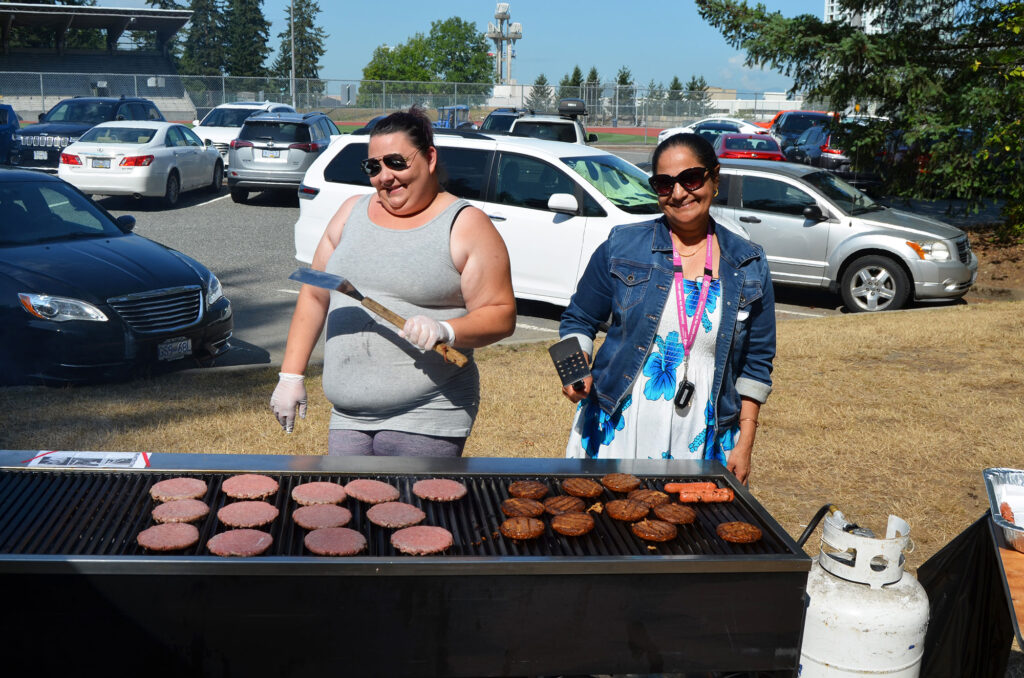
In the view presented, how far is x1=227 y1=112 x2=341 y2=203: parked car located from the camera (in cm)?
1750

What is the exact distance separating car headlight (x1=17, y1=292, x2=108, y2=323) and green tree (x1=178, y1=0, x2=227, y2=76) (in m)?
86.2

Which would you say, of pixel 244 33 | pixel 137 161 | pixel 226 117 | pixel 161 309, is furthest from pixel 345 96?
pixel 244 33

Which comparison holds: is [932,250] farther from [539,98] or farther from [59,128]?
[539,98]

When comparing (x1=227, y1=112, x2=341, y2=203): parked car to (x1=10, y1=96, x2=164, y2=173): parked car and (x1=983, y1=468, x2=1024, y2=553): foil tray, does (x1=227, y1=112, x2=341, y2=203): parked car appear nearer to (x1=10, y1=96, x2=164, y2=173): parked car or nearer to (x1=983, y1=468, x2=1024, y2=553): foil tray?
(x1=10, y1=96, x2=164, y2=173): parked car

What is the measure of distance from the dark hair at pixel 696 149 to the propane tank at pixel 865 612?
1.18m

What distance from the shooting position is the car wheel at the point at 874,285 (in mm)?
10867

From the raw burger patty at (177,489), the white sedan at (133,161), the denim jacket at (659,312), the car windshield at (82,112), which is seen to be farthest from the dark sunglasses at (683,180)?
the car windshield at (82,112)

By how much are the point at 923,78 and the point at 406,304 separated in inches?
562

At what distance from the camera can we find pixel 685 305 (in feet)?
10.00

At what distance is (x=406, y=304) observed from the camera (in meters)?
3.00

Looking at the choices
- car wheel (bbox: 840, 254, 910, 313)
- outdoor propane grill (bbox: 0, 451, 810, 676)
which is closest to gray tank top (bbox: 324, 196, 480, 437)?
outdoor propane grill (bbox: 0, 451, 810, 676)

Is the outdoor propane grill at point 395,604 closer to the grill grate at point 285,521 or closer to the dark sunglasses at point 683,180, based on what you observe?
the grill grate at point 285,521

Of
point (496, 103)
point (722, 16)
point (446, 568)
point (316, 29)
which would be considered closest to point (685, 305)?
point (446, 568)

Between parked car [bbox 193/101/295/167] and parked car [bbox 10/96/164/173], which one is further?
parked car [bbox 193/101/295/167]
